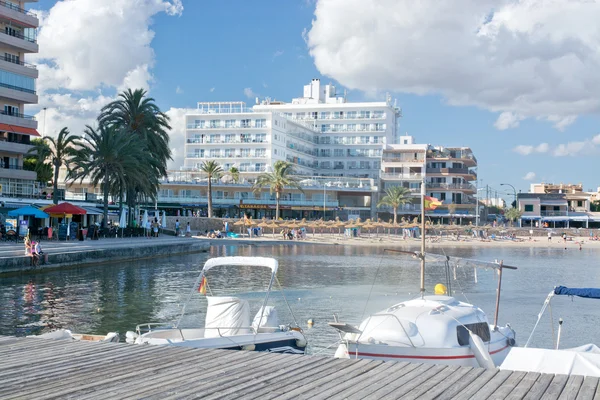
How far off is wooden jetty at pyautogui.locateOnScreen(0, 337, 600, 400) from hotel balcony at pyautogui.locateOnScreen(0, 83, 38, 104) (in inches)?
2460

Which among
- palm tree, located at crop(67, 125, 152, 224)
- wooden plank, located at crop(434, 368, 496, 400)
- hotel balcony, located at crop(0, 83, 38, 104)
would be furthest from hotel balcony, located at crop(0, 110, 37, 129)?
wooden plank, located at crop(434, 368, 496, 400)

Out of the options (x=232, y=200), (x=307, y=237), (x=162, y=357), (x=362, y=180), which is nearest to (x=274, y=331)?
(x=162, y=357)

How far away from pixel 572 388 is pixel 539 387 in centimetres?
40

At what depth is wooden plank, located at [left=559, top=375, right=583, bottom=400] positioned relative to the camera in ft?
27.4

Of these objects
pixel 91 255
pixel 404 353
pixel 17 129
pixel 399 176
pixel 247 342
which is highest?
pixel 17 129

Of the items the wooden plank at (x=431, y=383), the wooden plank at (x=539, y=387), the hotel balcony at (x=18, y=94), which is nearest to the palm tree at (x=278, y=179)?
the hotel balcony at (x=18, y=94)

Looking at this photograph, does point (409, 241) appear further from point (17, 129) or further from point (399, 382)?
point (399, 382)

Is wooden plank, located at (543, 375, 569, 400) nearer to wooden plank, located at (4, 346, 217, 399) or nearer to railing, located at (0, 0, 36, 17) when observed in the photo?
wooden plank, located at (4, 346, 217, 399)

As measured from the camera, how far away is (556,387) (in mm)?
8797

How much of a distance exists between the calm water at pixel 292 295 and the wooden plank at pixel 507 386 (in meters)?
9.03

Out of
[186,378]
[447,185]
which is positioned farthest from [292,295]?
[447,185]

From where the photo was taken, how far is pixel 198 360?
1081 centimetres

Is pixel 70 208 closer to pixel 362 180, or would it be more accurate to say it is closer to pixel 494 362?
pixel 494 362

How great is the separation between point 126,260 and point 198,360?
1466 inches
